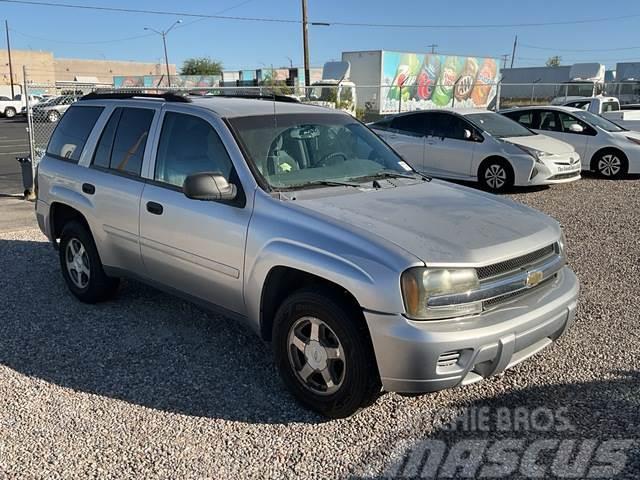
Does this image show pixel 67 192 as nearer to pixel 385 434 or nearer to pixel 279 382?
pixel 279 382

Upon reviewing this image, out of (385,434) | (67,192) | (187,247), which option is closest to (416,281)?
(385,434)

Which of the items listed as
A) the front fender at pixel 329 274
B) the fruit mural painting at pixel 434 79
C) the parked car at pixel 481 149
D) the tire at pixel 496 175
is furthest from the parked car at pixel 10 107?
the front fender at pixel 329 274

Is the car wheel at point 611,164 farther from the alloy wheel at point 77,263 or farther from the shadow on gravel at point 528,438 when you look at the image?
the alloy wheel at point 77,263

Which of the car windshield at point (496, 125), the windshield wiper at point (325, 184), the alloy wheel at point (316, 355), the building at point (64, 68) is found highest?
the building at point (64, 68)

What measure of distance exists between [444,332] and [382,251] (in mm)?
504

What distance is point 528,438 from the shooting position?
3236 mm

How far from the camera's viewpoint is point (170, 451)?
3139 mm

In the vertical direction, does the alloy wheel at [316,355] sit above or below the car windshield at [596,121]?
below

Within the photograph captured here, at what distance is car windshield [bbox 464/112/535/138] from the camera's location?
11.4m

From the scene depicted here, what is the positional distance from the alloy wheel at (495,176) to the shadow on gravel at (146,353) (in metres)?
7.29

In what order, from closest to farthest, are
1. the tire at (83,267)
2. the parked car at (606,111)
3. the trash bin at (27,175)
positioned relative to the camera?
1. the tire at (83,267)
2. the trash bin at (27,175)
3. the parked car at (606,111)

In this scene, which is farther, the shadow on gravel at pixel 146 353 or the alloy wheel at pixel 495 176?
the alloy wheel at pixel 495 176

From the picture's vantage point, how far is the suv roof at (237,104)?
422 cm

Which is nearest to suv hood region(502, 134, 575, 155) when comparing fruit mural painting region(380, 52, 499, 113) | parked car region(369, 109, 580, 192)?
parked car region(369, 109, 580, 192)
